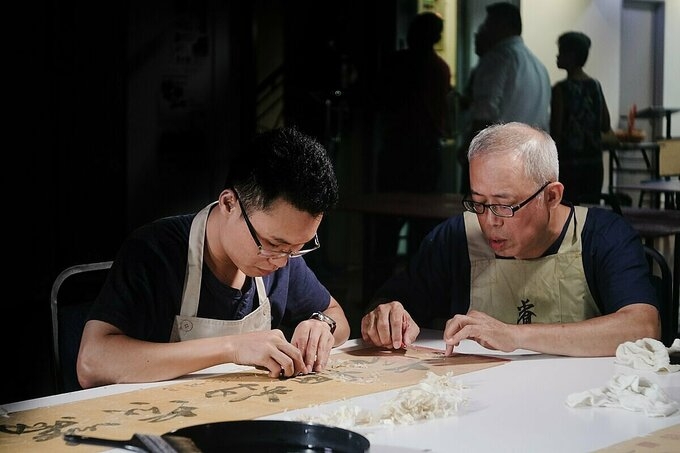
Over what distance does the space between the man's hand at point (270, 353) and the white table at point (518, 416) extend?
9 centimetres

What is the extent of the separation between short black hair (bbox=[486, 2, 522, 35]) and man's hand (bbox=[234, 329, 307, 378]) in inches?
70.4

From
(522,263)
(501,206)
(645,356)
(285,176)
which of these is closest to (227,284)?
(285,176)

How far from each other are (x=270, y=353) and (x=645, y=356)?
0.82 metres

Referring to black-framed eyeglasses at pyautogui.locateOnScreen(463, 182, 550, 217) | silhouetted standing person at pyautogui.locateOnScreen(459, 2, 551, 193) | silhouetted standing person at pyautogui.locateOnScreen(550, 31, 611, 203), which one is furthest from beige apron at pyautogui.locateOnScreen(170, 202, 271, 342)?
silhouetted standing person at pyautogui.locateOnScreen(459, 2, 551, 193)

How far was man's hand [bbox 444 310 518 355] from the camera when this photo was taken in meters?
2.34

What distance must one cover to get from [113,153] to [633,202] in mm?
1550

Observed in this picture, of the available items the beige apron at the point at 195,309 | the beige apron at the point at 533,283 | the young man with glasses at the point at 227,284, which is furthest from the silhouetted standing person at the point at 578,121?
the beige apron at the point at 195,309

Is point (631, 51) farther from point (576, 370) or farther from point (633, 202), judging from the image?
point (576, 370)

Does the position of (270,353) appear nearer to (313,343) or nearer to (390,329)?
(313,343)

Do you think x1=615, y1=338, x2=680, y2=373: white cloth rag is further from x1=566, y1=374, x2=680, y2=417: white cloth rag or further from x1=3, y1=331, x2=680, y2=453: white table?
x1=566, y1=374, x2=680, y2=417: white cloth rag

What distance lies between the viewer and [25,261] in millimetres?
2789

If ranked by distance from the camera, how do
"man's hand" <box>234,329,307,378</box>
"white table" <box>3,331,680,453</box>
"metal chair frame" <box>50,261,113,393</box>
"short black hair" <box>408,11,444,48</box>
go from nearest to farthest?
"white table" <box>3,331,680,453</box> < "man's hand" <box>234,329,307,378</box> < "metal chair frame" <box>50,261,113,393</box> < "short black hair" <box>408,11,444,48</box>

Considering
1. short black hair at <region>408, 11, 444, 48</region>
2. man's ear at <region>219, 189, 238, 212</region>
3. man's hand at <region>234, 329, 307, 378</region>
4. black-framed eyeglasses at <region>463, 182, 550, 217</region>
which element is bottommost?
man's hand at <region>234, 329, 307, 378</region>

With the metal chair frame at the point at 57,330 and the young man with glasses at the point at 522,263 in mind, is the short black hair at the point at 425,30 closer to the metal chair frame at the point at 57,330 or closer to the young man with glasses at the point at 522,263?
the young man with glasses at the point at 522,263
